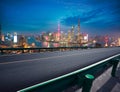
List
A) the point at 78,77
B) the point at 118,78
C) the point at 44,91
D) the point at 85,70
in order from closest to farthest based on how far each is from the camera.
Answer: the point at 44,91
the point at 78,77
the point at 85,70
the point at 118,78

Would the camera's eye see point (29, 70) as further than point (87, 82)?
Yes

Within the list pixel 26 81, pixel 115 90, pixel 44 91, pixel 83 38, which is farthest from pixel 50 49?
pixel 83 38

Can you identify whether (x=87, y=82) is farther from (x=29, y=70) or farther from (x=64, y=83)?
(x=29, y=70)

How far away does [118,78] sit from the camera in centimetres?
730

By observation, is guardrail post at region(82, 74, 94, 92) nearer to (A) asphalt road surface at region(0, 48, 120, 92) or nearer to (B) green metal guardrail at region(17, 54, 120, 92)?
(B) green metal guardrail at region(17, 54, 120, 92)

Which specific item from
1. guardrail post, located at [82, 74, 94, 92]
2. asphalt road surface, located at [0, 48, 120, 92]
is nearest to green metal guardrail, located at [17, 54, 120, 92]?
guardrail post, located at [82, 74, 94, 92]

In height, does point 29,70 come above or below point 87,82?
below

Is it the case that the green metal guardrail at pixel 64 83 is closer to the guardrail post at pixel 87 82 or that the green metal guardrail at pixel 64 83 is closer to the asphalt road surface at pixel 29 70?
the guardrail post at pixel 87 82

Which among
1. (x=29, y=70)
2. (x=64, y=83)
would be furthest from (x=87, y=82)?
(x=29, y=70)

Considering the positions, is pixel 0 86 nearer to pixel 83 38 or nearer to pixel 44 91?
pixel 44 91

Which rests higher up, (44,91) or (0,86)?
(44,91)

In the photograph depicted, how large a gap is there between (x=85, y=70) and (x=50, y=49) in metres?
27.2

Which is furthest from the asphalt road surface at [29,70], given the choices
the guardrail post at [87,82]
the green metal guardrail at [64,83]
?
the guardrail post at [87,82]

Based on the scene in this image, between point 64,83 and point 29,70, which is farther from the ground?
point 64,83
